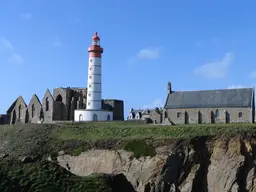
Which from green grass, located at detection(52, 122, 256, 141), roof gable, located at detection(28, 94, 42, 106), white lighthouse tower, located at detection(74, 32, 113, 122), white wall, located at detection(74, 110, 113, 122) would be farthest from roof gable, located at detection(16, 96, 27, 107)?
green grass, located at detection(52, 122, 256, 141)

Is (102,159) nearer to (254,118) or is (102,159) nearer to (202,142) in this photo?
(202,142)

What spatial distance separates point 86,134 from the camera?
140 feet

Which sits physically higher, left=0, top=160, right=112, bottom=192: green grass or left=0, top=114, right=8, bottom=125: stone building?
left=0, top=114, right=8, bottom=125: stone building

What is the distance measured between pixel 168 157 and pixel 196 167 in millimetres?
2515

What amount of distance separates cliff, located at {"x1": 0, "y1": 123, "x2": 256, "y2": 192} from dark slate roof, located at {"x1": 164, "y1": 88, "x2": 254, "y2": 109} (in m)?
11.7

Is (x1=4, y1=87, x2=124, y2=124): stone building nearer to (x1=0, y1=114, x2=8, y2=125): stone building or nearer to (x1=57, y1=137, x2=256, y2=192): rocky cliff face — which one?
(x1=0, y1=114, x2=8, y2=125): stone building

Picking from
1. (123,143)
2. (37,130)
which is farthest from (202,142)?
(37,130)

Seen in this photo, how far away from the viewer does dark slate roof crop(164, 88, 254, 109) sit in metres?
48.6

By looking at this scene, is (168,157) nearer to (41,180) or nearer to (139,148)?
(139,148)

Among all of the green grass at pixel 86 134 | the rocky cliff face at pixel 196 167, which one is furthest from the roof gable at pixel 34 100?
the rocky cliff face at pixel 196 167

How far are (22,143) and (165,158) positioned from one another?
18039 mm

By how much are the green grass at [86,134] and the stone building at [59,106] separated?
976 centimetres

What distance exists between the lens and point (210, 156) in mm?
35406

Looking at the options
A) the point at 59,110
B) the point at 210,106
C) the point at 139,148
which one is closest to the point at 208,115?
the point at 210,106
